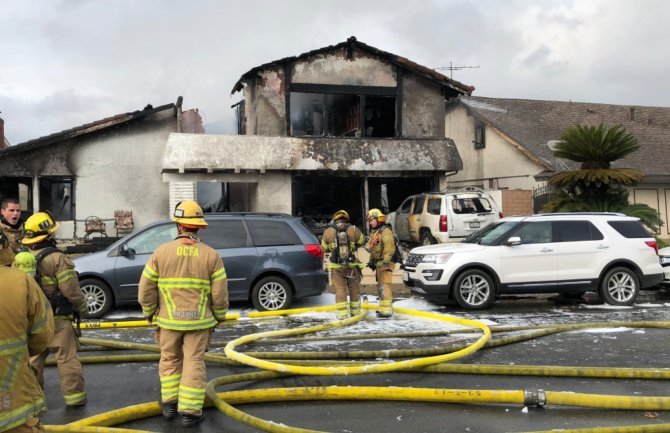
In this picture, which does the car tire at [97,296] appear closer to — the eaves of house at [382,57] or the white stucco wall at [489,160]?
the eaves of house at [382,57]

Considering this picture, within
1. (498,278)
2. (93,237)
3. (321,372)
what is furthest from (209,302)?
(93,237)

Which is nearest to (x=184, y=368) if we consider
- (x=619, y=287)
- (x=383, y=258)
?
(x=383, y=258)

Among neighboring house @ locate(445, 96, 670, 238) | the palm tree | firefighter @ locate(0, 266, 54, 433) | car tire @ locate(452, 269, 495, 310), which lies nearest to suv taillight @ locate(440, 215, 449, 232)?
the palm tree

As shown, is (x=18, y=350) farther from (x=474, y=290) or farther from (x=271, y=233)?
(x=474, y=290)

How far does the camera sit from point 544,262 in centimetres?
926

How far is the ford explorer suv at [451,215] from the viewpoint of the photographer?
14391 mm

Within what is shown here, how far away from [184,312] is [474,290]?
20.0 ft

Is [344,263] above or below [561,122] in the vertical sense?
below

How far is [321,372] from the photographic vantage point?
4824 mm

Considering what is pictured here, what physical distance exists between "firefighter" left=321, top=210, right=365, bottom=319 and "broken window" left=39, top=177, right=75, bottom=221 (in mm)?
11701

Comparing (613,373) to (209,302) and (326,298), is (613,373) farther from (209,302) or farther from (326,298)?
(326,298)

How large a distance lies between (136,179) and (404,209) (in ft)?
27.4

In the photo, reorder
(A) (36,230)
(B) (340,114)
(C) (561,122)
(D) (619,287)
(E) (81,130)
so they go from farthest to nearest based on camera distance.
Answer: (C) (561,122) → (B) (340,114) → (E) (81,130) → (D) (619,287) → (A) (36,230)

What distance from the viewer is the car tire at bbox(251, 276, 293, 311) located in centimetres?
893
